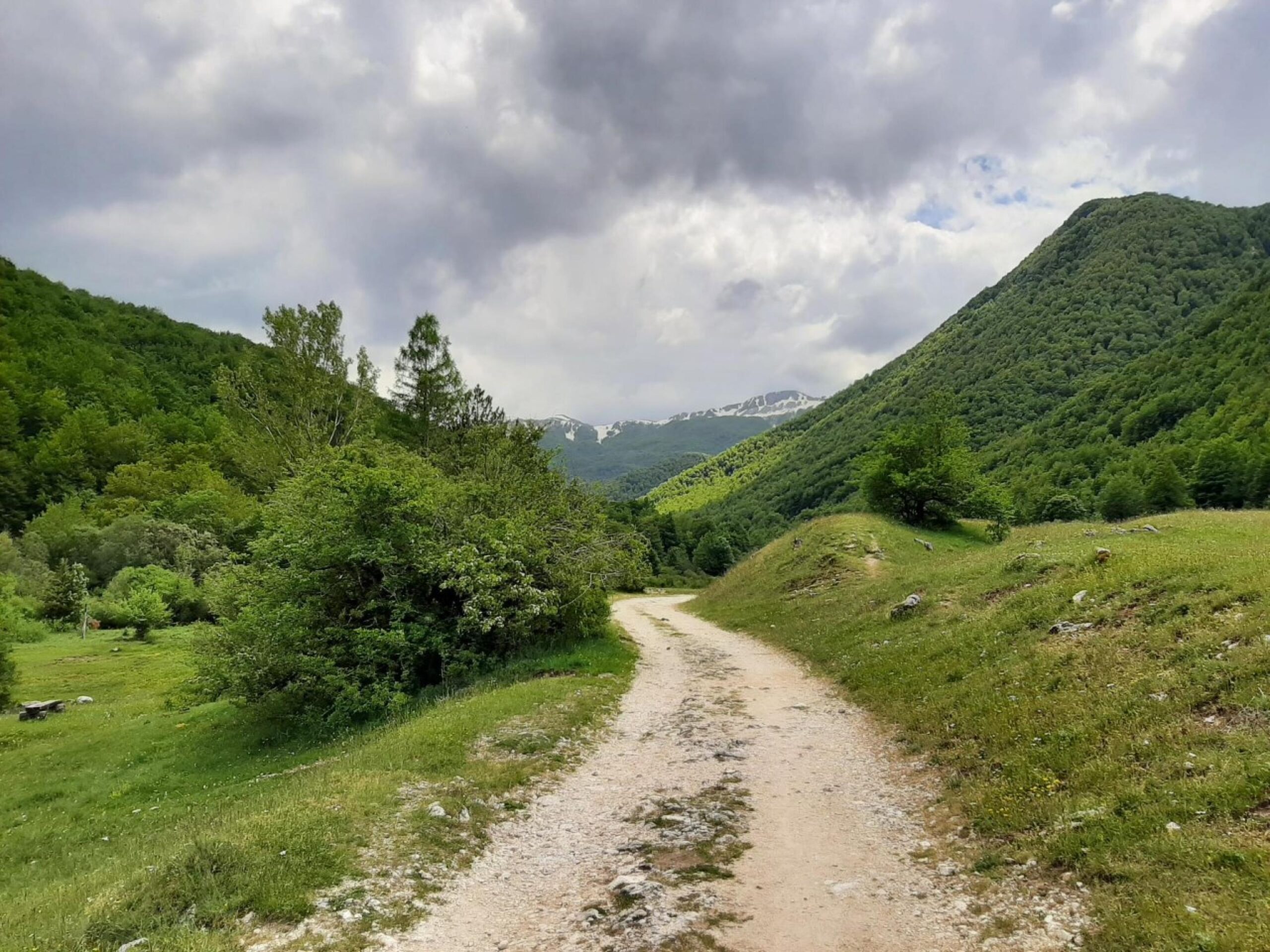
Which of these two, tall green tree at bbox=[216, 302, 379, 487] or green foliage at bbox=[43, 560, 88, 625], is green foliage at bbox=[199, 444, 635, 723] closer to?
tall green tree at bbox=[216, 302, 379, 487]

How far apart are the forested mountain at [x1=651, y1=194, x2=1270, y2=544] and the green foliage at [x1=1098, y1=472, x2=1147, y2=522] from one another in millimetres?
7585

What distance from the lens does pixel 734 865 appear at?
8.31 m

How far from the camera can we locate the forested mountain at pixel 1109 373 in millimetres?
97375

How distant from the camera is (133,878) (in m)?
7.63

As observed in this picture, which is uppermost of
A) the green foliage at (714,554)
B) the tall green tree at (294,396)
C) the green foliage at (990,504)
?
the tall green tree at (294,396)

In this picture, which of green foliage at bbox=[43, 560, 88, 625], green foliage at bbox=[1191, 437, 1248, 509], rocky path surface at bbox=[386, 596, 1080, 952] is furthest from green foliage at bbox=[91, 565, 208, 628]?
green foliage at bbox=[1191, 437, 1248, 509]

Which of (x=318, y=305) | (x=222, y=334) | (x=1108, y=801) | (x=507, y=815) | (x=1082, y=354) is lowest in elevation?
(x=507, y=815)

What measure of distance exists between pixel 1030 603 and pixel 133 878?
66.1 ft

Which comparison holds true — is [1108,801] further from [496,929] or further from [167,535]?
[167,535]

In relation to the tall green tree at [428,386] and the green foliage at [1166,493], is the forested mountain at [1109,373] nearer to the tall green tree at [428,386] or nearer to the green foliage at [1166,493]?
the green foliage at [1166,493]

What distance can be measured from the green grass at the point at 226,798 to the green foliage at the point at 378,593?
1.85 m

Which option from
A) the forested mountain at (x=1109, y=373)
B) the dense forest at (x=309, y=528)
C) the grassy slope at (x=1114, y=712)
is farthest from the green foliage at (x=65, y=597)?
the forested mountain at (x=1109, y=373)

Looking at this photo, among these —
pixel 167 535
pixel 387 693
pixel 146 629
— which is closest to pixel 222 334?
pixel 167 535

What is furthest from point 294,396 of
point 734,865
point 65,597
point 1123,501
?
point 1123,501
